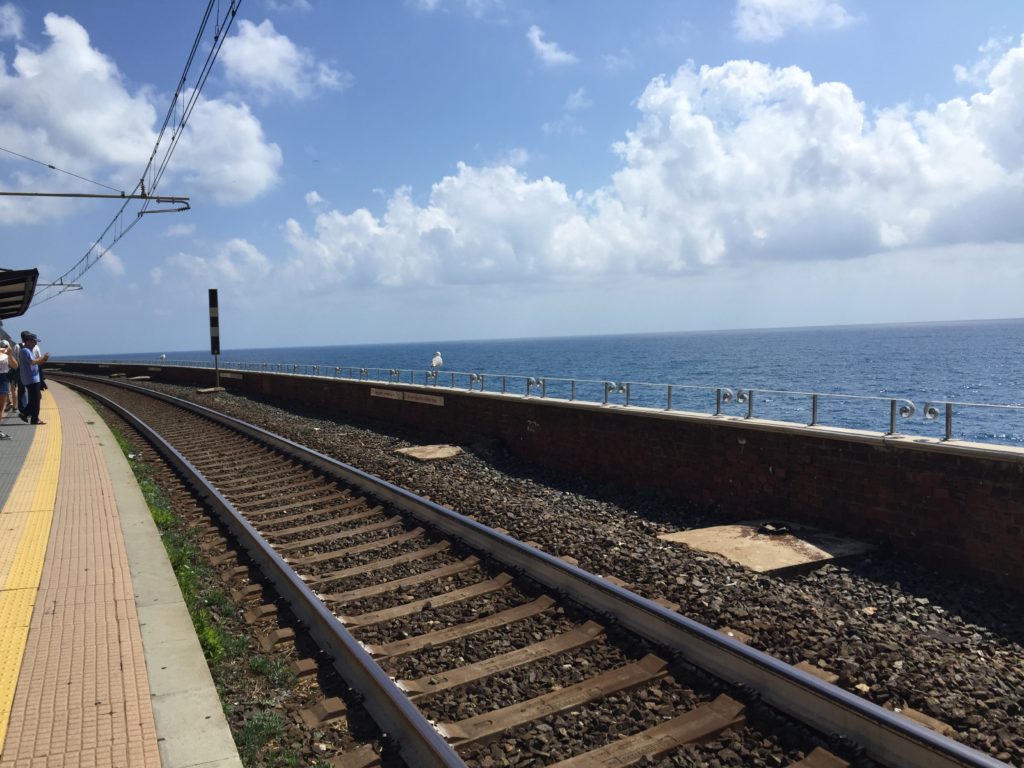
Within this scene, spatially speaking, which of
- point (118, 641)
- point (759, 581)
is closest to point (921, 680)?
point (759, 581)

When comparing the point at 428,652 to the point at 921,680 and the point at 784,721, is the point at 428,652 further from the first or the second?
the point at 921,680

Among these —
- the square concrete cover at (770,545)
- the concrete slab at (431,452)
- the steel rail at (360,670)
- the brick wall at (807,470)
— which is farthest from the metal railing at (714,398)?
the steel rail at (360,670)

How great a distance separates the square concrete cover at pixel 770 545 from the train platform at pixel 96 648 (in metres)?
5.36

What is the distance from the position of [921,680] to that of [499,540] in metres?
3.60

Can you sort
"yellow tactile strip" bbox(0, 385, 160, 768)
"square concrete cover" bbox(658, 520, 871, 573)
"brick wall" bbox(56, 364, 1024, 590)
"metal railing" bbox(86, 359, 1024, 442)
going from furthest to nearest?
"metal railing" bbox(86, 359, 1024, 442) < "square concrete cover" bbox(658, 520, 871, 573) < "brick wall" bbox(56, 364, 1024, 590) < "yellow tactile strip" bbox(0, 385, 160, 768)

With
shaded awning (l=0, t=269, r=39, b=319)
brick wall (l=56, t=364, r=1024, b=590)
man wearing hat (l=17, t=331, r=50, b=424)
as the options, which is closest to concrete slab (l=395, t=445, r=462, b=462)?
brick wall (l=56, t=364, r=1024, b=590)

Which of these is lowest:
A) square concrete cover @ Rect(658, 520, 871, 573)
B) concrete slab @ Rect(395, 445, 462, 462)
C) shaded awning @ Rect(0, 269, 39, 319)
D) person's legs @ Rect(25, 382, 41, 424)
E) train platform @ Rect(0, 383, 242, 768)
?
square concrete cover @ Rect(658, 520, 871, 573)

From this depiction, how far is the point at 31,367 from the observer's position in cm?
1669

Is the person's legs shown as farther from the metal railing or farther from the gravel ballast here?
the gravel ballast

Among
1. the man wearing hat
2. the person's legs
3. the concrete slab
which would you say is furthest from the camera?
the person's legs

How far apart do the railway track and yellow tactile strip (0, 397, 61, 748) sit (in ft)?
5.54

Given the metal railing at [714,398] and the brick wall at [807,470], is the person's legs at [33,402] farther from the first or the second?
the brick wall at [807,470]

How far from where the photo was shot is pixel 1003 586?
767 cm

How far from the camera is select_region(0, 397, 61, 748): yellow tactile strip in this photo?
191 inches
